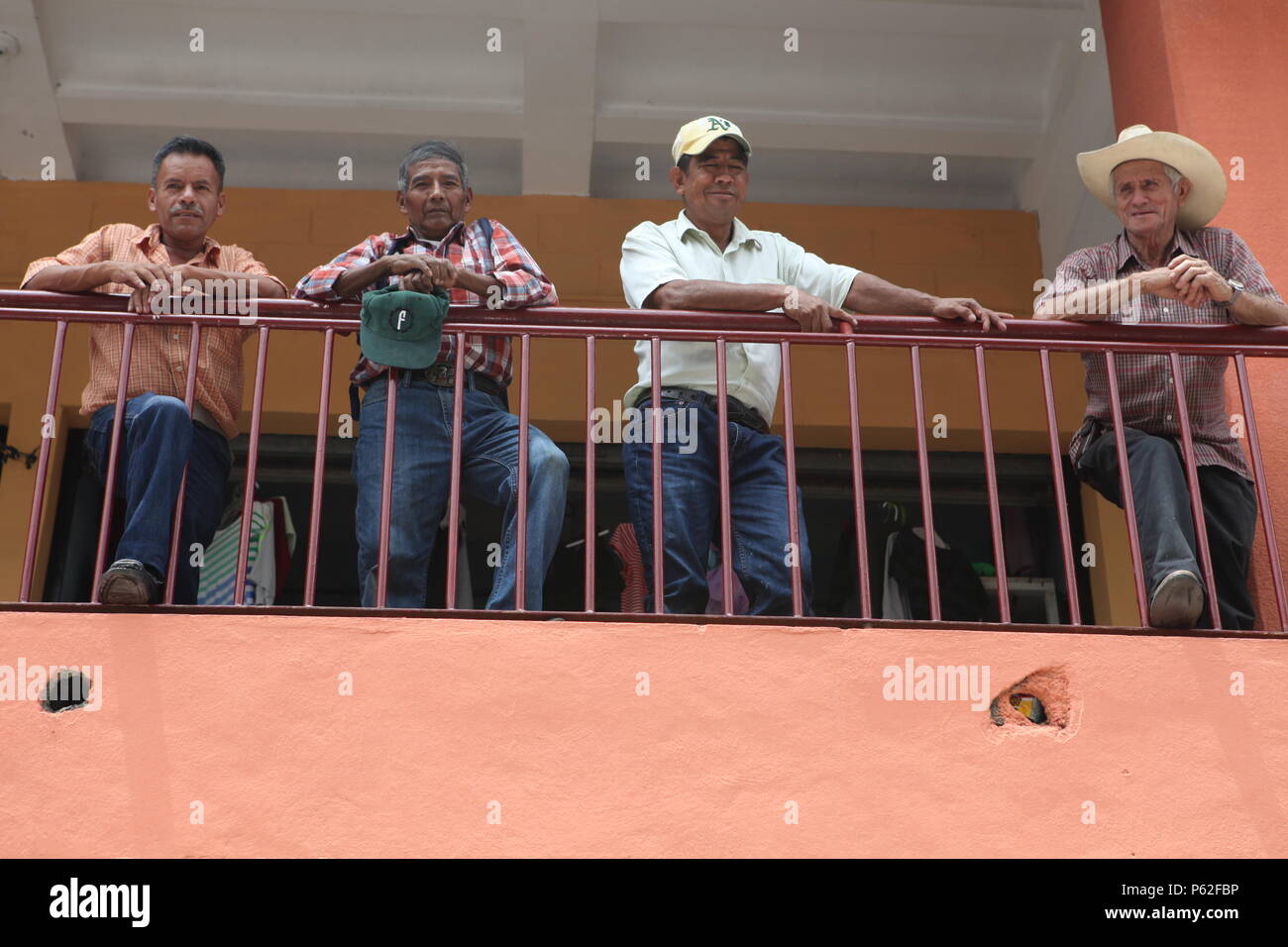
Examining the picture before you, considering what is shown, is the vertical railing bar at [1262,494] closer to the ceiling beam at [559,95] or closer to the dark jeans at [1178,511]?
the dark jeans at [1178,511]

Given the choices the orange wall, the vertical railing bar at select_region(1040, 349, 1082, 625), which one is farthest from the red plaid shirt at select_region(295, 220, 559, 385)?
the orange wall

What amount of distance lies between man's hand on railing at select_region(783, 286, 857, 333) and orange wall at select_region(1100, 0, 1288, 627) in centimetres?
148

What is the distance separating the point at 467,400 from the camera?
4.55 meters

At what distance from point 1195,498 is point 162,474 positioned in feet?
8.85

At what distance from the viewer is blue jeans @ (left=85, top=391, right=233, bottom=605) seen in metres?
4.09

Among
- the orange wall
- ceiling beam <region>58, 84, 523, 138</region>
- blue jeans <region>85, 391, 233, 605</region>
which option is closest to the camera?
blue jeans <region>85, 391, 233, 605</region>

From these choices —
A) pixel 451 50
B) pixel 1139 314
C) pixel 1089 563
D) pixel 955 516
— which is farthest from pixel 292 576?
pixel 1139 314

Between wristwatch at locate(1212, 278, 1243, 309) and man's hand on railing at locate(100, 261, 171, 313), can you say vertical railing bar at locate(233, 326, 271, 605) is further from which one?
wristwatch at locate(1212, 278, 1243, 309)

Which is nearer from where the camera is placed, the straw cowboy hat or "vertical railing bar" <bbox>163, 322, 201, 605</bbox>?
"vertical railing bar" <bbox>163, 322, 201, 605</bbox>

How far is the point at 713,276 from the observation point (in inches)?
192

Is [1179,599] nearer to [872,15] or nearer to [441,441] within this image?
[441,441]

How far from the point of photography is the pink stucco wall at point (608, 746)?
3.85 metres

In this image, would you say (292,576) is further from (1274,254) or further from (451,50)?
(1274,254)

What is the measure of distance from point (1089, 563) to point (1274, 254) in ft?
8.41
